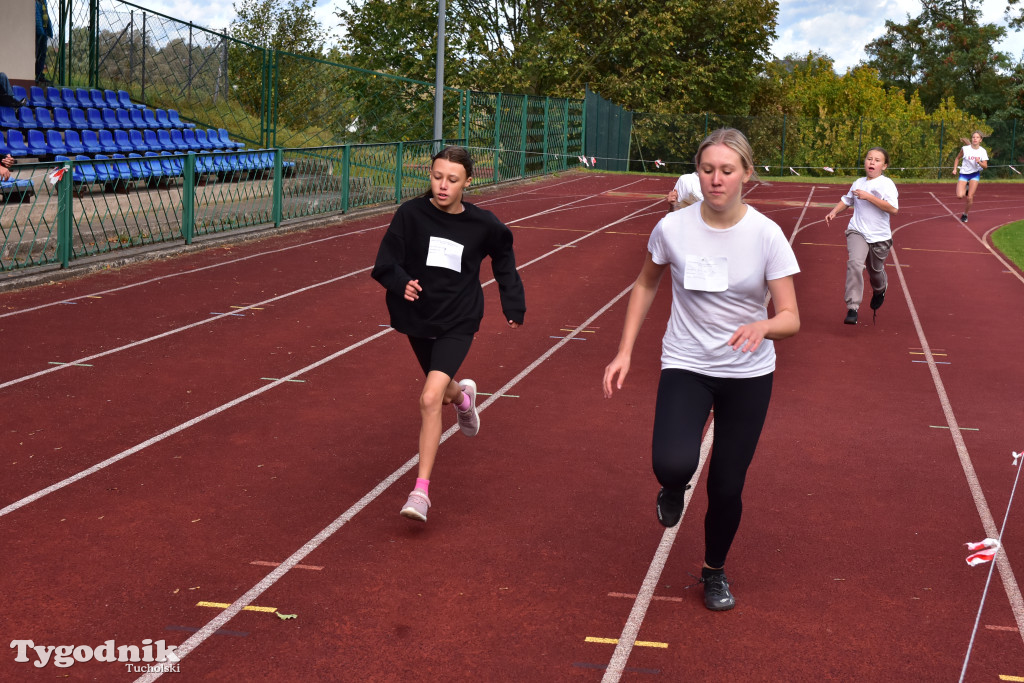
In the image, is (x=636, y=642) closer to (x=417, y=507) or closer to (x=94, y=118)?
(x=417, y=507)

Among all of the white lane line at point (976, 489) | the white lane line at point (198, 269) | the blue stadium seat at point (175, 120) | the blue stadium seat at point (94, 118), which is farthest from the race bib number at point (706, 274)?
the blue stadium seat at point (175, 120)

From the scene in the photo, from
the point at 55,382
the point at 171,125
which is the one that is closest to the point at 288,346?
the point at 55,382

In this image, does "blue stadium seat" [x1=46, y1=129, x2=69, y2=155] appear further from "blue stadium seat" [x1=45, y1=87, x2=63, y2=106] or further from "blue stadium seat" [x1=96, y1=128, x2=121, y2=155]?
"blue stadium seat" [x1=45, y1=87, x2=63, y2=106]

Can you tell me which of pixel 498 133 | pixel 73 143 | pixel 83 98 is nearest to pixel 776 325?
pixel 73 143

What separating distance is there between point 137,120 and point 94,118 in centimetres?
119

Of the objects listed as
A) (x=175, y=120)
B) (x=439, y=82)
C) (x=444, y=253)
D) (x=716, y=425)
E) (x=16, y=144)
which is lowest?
(x=716, y=425)

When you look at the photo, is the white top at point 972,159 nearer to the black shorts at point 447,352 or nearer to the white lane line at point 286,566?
the white lane line at point 286,566

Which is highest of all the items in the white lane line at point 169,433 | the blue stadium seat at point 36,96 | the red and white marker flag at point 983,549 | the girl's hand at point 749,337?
the blue stadium seat at point 36,96

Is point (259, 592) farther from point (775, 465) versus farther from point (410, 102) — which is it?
point (410, 102)

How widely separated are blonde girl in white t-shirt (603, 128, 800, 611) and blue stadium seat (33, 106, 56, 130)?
18.6 m

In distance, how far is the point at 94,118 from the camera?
22172mm

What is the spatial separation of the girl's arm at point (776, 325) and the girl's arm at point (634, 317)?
46cm

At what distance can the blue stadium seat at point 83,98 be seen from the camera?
22672 mm

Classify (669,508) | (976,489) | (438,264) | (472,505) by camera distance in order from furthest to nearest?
(976,489) → (472,505) → (438,264) → (669,508)
